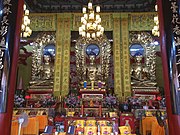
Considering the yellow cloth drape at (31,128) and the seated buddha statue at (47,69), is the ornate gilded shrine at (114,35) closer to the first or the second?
the seated buddha statue at (47,69)

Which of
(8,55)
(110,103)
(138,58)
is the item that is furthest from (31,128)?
(138,58)

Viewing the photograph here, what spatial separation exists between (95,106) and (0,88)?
4096mm

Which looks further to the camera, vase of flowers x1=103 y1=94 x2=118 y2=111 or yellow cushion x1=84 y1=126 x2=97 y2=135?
vase of flowers x1=103 y1=94 x2=118 y2=111

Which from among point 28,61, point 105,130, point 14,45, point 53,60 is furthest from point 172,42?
point 28,61

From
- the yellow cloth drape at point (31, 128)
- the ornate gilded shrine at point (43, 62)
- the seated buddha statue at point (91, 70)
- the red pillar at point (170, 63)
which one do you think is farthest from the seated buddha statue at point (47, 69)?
the red pillar at point (170, 63)

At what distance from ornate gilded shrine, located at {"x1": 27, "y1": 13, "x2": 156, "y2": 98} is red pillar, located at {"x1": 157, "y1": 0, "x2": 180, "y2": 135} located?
17.4 feet

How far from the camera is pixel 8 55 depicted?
10.8ft

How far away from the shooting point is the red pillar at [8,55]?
3.13 metres

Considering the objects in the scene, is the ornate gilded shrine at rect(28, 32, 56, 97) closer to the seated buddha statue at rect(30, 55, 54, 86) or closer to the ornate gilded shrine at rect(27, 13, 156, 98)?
the seated buddha statue at rect(30, 55, 54, 86)

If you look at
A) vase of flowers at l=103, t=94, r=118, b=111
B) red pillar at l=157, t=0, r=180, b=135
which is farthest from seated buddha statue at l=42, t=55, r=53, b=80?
red pillar at l=157, t=0, r=180, b=135

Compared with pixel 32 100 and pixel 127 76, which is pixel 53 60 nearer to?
pixel 32 100

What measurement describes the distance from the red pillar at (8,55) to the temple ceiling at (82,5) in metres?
6.66

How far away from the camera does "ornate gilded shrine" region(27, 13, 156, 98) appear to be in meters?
8.66

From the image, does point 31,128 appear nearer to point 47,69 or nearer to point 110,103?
point 110,103
